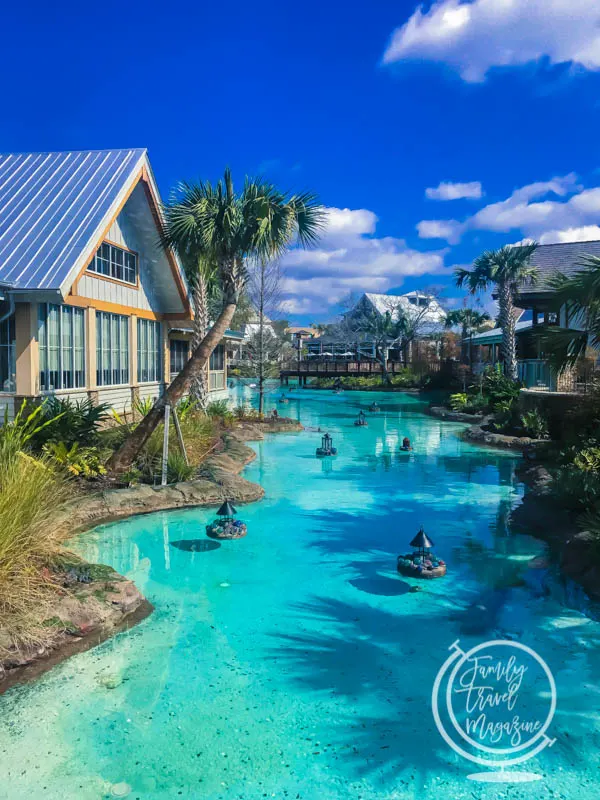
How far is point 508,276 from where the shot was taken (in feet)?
95.6

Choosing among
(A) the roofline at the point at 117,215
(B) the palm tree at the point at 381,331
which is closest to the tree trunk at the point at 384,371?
(B) the palm tree at the point at 381,331

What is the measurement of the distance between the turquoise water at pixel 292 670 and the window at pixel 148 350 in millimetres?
9149

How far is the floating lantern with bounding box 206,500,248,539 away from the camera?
9172 mm

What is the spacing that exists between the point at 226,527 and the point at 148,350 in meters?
11.2

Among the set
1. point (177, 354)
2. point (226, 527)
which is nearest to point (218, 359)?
point (177, 354)

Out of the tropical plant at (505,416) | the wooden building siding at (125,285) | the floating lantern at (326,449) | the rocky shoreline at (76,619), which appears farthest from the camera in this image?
the tropical plant at (505,416)

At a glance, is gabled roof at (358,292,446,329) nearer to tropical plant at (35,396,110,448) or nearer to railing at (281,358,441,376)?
railing at (281,358,441,376)

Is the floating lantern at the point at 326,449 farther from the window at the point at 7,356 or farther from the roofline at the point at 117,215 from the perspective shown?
the window at the point at 7,356

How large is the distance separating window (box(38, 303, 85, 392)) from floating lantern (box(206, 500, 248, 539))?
5773mm

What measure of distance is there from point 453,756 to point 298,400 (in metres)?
34.6

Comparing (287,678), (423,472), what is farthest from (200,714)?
→ (423,472)

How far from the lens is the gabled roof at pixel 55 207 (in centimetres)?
1154

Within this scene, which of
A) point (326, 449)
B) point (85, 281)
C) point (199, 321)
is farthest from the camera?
point (199, 321)

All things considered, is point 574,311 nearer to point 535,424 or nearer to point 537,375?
point 535,424
